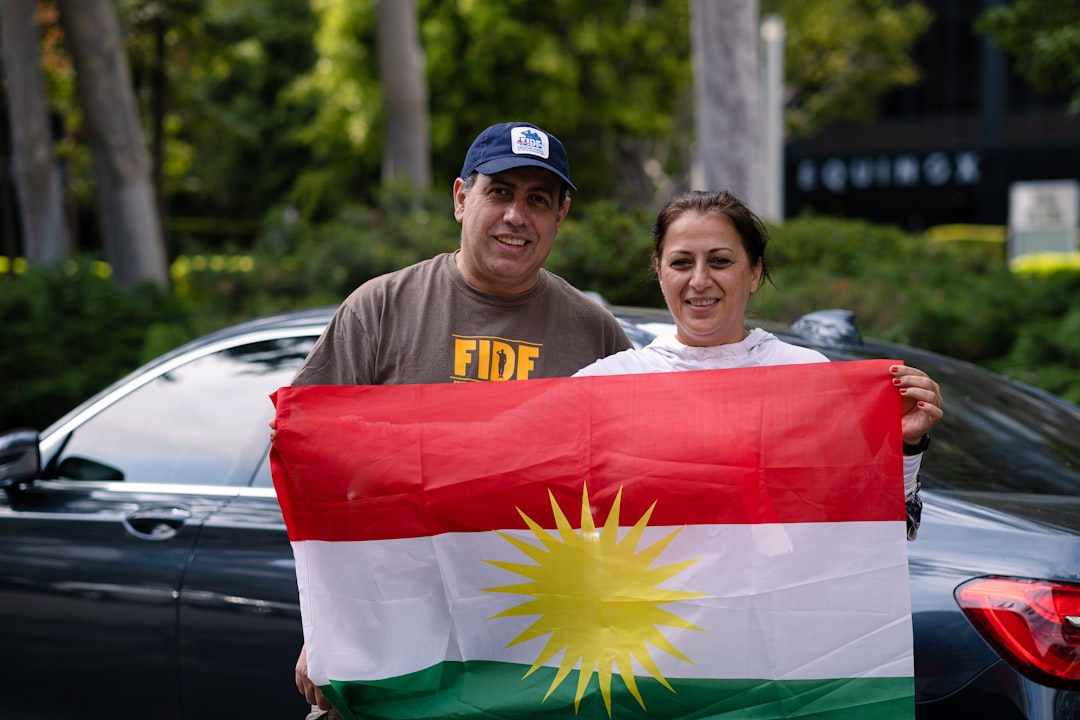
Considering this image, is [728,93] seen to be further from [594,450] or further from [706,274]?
[594,450]

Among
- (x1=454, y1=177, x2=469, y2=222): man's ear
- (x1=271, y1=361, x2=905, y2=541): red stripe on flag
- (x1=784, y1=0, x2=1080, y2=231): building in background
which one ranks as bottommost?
(x1=271, y1=361, x2=905, y2=541): red stripe on flag

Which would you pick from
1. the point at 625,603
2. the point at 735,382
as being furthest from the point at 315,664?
the point at 735,382

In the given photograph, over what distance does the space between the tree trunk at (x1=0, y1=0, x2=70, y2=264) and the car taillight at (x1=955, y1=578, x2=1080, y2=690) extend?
11.7 meters

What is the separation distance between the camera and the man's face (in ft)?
8.79

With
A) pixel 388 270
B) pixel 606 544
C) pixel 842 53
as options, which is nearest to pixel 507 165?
pixel 606 544

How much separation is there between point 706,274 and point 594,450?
1.47ft

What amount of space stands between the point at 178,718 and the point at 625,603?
163cm

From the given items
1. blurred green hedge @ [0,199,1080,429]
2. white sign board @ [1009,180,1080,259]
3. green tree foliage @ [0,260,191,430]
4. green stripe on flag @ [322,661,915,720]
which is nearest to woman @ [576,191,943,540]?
green stripe on flag @ [322,661,915,720]

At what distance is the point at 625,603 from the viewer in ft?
8.14

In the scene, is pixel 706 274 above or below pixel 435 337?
above

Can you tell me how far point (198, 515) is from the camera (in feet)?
11.5

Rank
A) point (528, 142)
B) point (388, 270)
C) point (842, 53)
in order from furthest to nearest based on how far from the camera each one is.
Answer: point (842, 53) < point (388, 270) < point (528, 142)

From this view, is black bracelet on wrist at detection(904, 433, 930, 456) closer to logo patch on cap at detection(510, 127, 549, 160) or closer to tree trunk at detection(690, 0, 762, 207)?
logo patch on cap at detection(510, 127, 549, 160)

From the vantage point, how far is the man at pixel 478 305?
2680 mm
